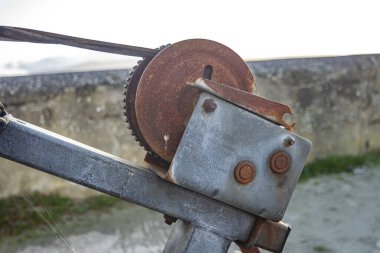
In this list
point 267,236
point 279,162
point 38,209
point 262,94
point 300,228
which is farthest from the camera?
point 262,94

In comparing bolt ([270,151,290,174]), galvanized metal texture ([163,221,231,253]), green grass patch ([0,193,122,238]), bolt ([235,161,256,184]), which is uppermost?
bolt ([270,151,290,174])

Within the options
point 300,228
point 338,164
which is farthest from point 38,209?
point 338,164

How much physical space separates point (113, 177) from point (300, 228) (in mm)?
2207

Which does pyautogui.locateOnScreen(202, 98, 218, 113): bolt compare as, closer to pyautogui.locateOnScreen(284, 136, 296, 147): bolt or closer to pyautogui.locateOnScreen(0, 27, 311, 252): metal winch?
pyautogui.locateOnScreen(0, 27, 311, 252): metal winch

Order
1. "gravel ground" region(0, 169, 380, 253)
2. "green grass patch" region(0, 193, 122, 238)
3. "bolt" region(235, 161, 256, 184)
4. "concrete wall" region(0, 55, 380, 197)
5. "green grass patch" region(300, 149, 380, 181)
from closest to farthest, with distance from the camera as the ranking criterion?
"bolt" region(235, 161, 256, 184) < "gravel ground" region(0, 169, 380, 253) < "green grass patch" region(0, 193, 122, 238) < "concrete wall" region(0, 55, 380, 197) < "green grass patch" region(300, 149, 380, 181)

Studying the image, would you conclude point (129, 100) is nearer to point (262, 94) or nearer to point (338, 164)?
point (262, 94)

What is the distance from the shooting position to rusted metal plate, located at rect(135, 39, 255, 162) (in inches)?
61.3

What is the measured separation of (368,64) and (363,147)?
0.63m

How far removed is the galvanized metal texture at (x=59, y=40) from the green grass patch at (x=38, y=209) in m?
2.28

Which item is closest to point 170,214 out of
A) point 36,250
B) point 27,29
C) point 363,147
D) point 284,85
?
point 27,29

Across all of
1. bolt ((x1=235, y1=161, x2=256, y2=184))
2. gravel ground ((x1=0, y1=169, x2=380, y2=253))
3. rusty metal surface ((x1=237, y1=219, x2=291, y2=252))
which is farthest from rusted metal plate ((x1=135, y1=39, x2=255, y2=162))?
gravel ground ((x1=0, y1=169, x2=380, y2=253))

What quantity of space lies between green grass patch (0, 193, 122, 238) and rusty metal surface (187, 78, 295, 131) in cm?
235

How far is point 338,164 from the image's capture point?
4.41 meters

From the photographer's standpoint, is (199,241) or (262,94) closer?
(199,241)
